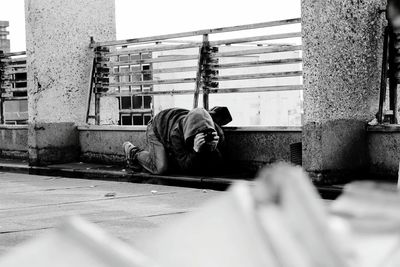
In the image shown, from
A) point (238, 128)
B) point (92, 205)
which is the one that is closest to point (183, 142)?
point (238, 128)

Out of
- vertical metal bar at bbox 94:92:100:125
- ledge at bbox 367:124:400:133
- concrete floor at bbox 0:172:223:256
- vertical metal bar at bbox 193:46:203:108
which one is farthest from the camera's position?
vertical metal bar at bbox 94:92:100:125

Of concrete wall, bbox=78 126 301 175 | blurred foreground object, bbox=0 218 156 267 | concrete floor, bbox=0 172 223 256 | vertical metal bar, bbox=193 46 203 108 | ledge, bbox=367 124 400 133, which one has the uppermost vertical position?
vertical metal bar, bbox=193 46 203 108

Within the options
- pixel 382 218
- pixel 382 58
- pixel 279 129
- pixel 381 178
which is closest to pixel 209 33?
pixel 279 129

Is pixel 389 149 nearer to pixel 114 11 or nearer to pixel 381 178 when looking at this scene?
pixel 381 178

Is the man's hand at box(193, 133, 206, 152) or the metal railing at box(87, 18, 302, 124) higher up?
the metal railing at box(87, 18, 302, 124)

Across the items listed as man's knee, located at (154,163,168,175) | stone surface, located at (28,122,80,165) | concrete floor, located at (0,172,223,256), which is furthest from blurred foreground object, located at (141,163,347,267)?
stone surface, located at (28,122,80,165)

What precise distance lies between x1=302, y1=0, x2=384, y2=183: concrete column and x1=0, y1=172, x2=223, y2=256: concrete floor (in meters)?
1.15

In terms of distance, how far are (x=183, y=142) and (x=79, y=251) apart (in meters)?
7.89

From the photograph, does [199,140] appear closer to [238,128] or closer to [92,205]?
[238,128]

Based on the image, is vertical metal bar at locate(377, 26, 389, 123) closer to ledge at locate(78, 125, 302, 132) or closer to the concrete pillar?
ledge at locate(78, 125, 302, 132)

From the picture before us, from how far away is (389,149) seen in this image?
755cm

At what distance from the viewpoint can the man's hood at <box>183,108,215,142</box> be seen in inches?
322

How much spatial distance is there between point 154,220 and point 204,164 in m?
2.86

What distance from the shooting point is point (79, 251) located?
2.60ft
